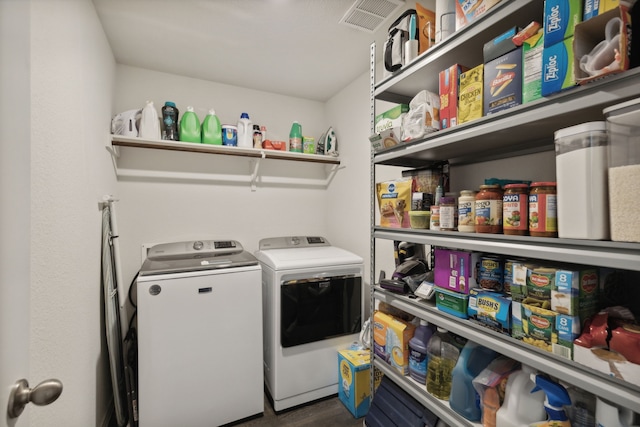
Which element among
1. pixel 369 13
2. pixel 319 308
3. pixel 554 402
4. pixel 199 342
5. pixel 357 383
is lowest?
pixel 357 383

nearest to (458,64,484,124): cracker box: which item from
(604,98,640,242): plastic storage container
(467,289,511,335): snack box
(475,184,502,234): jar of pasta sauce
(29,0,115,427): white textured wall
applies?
(475,184,502,234): jar of pasta sauce

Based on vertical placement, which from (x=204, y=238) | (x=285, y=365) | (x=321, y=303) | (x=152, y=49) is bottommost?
(x=285, y=365)

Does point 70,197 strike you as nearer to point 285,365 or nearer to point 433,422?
point 285,365

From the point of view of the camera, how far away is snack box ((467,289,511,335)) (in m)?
0.95

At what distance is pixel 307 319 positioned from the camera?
2.01 m

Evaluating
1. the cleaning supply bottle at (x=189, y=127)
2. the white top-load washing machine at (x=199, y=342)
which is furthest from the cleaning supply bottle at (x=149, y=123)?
the white top-load washing machine at (x=199, y=342)

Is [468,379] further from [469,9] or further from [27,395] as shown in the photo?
[469,9]

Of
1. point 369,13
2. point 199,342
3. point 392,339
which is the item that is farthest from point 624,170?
point 199,342

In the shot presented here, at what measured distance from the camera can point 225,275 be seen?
183 centimetres

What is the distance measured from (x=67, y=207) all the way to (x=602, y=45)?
1.89m

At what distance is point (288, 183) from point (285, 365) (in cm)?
161

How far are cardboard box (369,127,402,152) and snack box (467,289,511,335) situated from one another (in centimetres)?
74

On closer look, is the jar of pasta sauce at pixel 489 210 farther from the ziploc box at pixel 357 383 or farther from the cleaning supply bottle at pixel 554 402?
the ziploc box at pixel 357 383

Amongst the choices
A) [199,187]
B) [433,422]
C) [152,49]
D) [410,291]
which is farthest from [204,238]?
[433,422]
